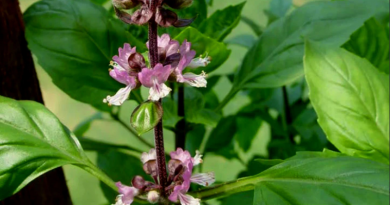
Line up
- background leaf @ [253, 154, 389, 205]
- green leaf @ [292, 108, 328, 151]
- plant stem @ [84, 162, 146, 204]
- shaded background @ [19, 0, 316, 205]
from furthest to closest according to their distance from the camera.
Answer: shaded background @ [19, 0, 316, 205] → green leaf @ [292, 108, 328, 151] → plant stem @ [84, 162, 146, 204] → background leaf @ [253, 154, 389, 205]

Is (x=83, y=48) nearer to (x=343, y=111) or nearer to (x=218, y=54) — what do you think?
(x=218, y=54)

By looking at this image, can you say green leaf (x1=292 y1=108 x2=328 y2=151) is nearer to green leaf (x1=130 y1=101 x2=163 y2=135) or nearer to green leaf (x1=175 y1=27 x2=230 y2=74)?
green leaf (x1=175 y1=27 x2=230 y2=74)

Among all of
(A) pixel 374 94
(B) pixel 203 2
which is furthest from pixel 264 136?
(A) pixel 374 94

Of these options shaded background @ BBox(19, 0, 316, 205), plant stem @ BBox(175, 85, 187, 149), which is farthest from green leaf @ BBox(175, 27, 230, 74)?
shaded background @ BBox(19, 0, 316, 205)

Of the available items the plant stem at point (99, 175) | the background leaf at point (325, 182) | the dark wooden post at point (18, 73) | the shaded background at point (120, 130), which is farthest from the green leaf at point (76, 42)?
the shaded background at point (120, 130)

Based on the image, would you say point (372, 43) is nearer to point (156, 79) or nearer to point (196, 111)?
point (196, 111)

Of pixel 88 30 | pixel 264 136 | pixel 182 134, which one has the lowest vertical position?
pixel 264 136

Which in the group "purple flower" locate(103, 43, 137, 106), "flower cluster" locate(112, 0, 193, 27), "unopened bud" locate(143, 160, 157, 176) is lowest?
"unopened bud" locate(143, 160, 157, 176)
